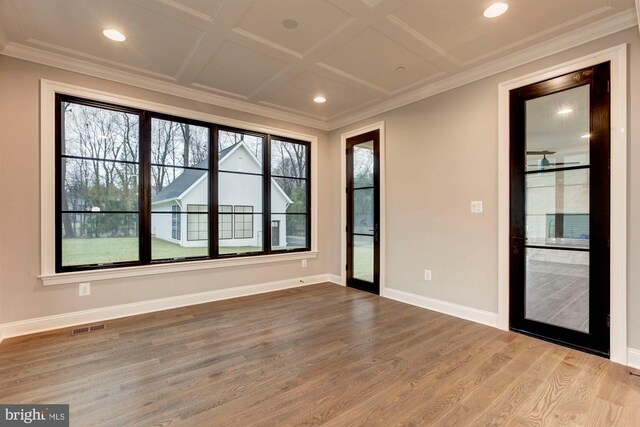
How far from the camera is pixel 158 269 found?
12.4 feet

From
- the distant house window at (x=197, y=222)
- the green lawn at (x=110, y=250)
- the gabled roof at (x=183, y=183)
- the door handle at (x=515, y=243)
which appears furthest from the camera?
the distant house window at (x=197, y=222)

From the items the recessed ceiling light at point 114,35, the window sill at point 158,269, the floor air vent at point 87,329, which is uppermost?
the recessed ceiling light at point 114,35

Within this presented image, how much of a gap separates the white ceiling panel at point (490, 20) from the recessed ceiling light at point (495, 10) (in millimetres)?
41

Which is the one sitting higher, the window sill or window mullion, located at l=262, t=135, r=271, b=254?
window mullion, located at l=262, t=135, r=271, b=254

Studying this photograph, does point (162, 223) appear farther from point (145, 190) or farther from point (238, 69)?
point (238, 69)

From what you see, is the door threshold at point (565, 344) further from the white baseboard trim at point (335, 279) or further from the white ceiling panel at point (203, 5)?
the white ceiling panel at point (203, 5)

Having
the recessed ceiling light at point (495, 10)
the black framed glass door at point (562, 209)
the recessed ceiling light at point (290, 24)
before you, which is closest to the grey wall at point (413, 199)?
the black framed glass door at point (562, 209)

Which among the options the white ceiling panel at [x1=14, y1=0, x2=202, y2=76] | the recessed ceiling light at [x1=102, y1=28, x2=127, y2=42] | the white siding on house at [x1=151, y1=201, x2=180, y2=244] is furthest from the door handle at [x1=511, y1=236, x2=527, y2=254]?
the recessed ceiling light at [x1=102, y1=28, x2=127, y2=42]

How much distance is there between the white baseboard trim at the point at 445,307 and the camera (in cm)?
331

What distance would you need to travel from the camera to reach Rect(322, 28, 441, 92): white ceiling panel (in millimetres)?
2861

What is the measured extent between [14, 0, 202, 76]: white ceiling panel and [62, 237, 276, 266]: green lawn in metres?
1.99

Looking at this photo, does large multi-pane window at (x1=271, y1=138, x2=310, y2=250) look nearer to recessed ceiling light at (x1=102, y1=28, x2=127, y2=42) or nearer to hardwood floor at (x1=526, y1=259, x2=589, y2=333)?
recessed ceiling light at (x1=102, y1=28, x2=127, y2=42)

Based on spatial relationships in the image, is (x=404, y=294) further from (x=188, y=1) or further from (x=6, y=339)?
(x=6, y=339)

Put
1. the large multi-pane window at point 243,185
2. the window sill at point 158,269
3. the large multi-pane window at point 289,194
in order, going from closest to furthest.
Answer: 1. the window sill at point 158,269
2. the large multi-pane window at point 243,185
3. the large multi-pane window at point 289,194
